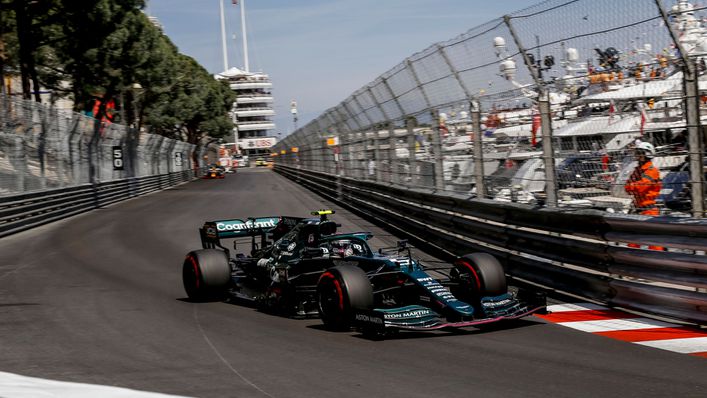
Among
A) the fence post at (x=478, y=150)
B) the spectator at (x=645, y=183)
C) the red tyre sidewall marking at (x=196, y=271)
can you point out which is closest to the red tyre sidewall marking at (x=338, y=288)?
the red tyre sidewall marking at (x=196, y=271)

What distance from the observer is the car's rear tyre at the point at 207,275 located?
30.7 feet

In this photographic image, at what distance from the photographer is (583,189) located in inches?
336

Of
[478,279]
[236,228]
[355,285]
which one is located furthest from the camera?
[236,228]

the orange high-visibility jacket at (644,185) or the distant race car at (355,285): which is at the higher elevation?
the orange high-visibility jacket at (644,185)

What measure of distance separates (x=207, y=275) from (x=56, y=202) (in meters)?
15.6

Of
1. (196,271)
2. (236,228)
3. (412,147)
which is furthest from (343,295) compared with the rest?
(412,147)

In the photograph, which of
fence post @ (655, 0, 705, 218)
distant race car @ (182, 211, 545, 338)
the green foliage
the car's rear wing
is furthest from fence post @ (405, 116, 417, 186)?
the green foliage

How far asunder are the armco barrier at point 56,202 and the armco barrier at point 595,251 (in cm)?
1111

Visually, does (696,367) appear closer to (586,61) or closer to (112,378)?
(586,61)

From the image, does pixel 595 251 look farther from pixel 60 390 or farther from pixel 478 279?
pixel 60 390

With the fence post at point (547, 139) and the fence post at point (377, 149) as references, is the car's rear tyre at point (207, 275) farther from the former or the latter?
the fence post at point (377, 149)

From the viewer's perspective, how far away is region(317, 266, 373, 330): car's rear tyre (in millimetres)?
7254

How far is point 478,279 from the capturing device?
7.88 metres

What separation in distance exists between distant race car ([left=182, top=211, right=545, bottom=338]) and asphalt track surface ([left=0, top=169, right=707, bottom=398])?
165 millimetres
